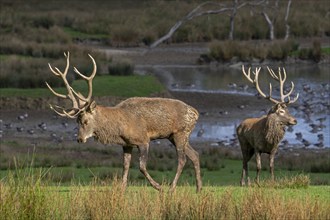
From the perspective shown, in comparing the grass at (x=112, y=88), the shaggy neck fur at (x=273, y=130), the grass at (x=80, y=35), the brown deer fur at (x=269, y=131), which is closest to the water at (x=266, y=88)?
the grass at (x=112, y=88)

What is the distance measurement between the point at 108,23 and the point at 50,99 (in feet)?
112

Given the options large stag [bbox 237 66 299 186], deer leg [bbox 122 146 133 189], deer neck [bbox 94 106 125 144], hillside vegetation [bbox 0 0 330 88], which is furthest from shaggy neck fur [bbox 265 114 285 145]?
hillside vegetation [bbox 0 0 330 88]

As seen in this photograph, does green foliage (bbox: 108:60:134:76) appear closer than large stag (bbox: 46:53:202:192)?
No

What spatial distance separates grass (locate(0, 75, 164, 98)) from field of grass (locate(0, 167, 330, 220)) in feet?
82.7

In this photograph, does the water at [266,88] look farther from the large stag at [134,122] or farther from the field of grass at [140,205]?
the field of grass at [140,205]

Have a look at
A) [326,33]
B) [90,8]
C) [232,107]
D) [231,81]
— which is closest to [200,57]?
[231,81]

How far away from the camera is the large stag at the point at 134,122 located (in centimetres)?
1723

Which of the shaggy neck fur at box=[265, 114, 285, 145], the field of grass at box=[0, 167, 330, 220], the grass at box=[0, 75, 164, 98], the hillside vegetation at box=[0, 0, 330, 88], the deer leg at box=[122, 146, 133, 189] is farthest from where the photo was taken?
the hillside vegetation at box=[0, 0, 330, 88]

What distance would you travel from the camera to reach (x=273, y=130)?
20391 mm

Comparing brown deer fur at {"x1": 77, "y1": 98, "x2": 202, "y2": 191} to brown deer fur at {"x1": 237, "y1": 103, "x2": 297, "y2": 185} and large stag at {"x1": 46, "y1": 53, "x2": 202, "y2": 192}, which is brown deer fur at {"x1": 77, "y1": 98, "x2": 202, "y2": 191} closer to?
large stag at {"x1": 46, "y1": 53, "x2": 202, "y2": 192}

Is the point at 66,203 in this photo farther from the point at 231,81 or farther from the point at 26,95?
the point at 231,81

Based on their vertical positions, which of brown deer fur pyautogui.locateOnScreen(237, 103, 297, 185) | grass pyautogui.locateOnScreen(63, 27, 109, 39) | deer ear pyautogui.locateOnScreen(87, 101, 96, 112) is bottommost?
grass pyautogui.locateOnScreen(63, 27, 109, 39)

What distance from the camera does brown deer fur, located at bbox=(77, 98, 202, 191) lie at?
56.7 ft

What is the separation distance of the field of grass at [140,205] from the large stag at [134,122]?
1.61m
